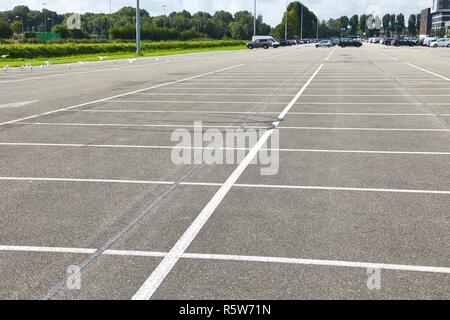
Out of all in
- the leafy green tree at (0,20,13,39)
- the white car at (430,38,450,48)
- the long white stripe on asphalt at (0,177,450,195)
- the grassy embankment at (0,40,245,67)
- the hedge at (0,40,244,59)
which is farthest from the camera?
the leafy green tree at (0,20,13,39)

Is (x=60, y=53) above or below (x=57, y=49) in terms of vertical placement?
below

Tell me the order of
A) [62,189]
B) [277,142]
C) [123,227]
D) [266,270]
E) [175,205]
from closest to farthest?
[266,270], [123,227], [175,205], [62,189], [277,142]

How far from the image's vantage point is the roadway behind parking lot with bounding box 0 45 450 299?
4477 mm

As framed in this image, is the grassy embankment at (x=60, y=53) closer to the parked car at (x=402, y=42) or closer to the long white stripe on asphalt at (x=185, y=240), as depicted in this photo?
the long white stripe on asphalt at (x=185, y=240)

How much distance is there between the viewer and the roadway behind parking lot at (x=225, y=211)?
14.7 ft

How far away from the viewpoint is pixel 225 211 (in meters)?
6.22

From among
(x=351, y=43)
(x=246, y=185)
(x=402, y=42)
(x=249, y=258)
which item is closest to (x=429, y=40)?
(x=402, y=42)

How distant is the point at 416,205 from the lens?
6.47 m

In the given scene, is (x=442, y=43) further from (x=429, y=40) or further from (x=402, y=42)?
(x=402, y=42)

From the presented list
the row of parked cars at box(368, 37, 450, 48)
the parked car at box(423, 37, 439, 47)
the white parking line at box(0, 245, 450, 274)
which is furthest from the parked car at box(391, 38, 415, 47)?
the white parking line at box(0, 245, 450, 274)

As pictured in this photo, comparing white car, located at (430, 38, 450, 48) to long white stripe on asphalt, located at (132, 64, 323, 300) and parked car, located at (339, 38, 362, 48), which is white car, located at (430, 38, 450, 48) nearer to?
parked car, located at (339, 38, 362, 48)
